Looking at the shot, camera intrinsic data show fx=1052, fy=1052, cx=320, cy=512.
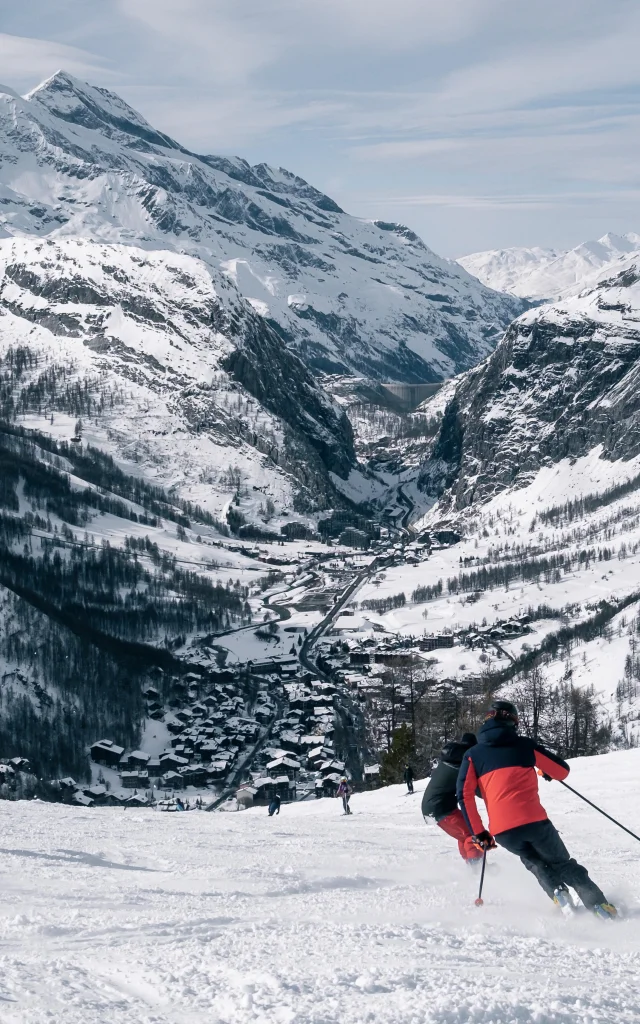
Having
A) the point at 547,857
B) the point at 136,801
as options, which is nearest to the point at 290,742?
the point at 136,801

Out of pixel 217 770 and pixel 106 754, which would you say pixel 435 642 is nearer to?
pixel 217 770

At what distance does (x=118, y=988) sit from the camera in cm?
799

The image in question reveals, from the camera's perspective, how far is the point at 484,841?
11836mm

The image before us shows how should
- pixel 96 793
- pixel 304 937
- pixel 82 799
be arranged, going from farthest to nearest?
1. pixel 96 793
2. pixel 82 799
3. pixel 304 937

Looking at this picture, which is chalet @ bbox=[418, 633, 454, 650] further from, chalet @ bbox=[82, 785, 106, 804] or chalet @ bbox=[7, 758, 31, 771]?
chalet @ bbox=[7, 758, 31, 771]

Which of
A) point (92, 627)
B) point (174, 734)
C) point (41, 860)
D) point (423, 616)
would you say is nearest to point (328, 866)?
point (41, 860)

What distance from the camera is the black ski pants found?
1075 centimetres

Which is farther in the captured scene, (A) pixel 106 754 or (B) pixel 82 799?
(A) pixel 106 754

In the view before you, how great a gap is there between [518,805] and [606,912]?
1417mm

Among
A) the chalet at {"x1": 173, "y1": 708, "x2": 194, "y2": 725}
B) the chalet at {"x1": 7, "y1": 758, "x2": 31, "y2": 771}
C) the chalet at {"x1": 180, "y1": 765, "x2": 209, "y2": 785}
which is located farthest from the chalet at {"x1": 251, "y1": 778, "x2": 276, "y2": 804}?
the chalet at {"x1": 173, "y1": 708, "x2": 194, "y2": 725}

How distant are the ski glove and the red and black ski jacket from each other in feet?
0.52

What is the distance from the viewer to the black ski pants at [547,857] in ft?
35.3

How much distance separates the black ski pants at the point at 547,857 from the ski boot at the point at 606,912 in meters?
0.18

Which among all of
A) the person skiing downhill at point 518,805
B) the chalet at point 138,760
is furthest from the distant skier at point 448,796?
the chalet at point 138,760
